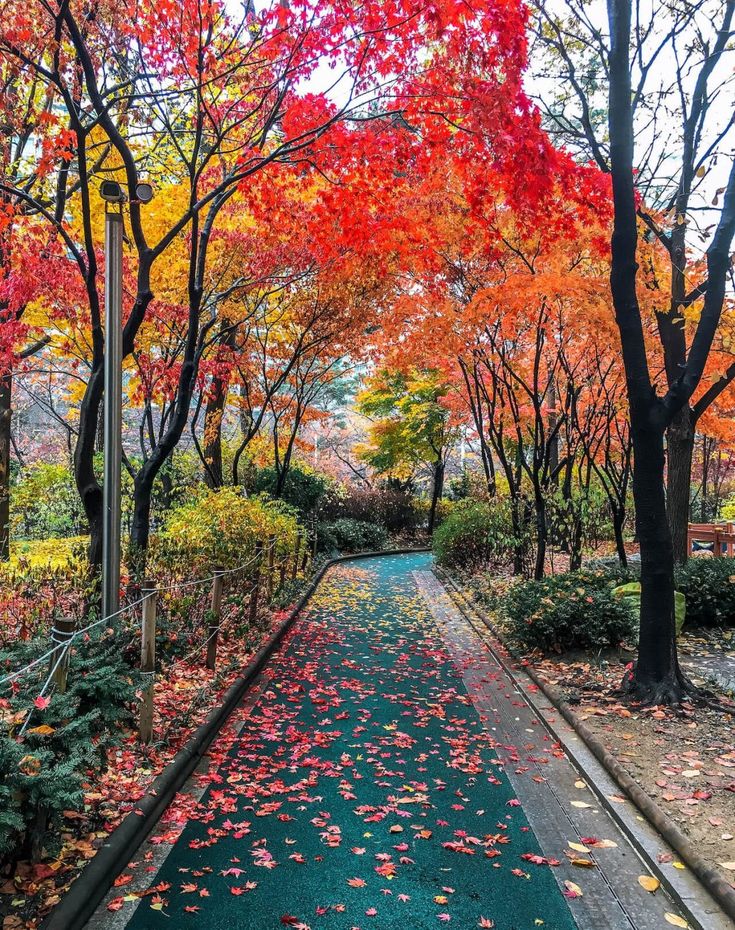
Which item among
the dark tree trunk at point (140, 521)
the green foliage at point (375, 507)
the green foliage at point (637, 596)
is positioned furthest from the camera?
the green foliage at point (375, 507)

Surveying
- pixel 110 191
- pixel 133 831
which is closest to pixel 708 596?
pixel 133 831

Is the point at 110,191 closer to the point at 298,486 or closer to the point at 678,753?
the point at 678,753

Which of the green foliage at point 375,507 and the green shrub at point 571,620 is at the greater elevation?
the green foliage at point 375,507

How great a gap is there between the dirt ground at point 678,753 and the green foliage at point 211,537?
4.61m

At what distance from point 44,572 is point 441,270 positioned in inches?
334

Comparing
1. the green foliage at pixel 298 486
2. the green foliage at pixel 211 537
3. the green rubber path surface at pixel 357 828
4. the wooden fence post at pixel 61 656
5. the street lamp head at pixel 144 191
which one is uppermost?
the street lamp head at pixel 144 191

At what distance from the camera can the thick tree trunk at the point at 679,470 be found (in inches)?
423

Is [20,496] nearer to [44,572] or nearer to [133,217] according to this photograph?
[44,572]

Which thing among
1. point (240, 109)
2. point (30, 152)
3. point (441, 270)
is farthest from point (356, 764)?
point (30, 152)

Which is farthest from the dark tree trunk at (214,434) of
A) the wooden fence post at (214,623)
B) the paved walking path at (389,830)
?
the paved walking path at (389,830)

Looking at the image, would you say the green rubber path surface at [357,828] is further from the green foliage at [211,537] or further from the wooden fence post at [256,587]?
the green foliage at [211,537]

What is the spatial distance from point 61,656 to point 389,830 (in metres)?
2.26

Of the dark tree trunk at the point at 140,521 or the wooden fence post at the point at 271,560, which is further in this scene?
the wooden fence post at the point at 271,560

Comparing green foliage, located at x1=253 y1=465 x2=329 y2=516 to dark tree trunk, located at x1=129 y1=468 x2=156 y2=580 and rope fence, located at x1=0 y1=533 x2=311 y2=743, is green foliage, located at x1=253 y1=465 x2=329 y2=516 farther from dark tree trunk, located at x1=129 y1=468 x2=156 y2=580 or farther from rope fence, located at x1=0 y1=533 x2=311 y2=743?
dark tree trunk, located at x1=129 y1=468 x2=156 y2=580
